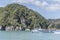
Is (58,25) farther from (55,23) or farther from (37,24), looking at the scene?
(37,24)

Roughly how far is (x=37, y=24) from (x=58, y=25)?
1983 cm

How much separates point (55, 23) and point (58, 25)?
3.75m

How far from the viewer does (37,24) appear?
199 m

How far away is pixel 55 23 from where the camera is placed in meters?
188

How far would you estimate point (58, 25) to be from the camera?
190m

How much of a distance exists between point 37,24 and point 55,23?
→ 18546 millimetres

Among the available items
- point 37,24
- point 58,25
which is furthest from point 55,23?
point 37,24
